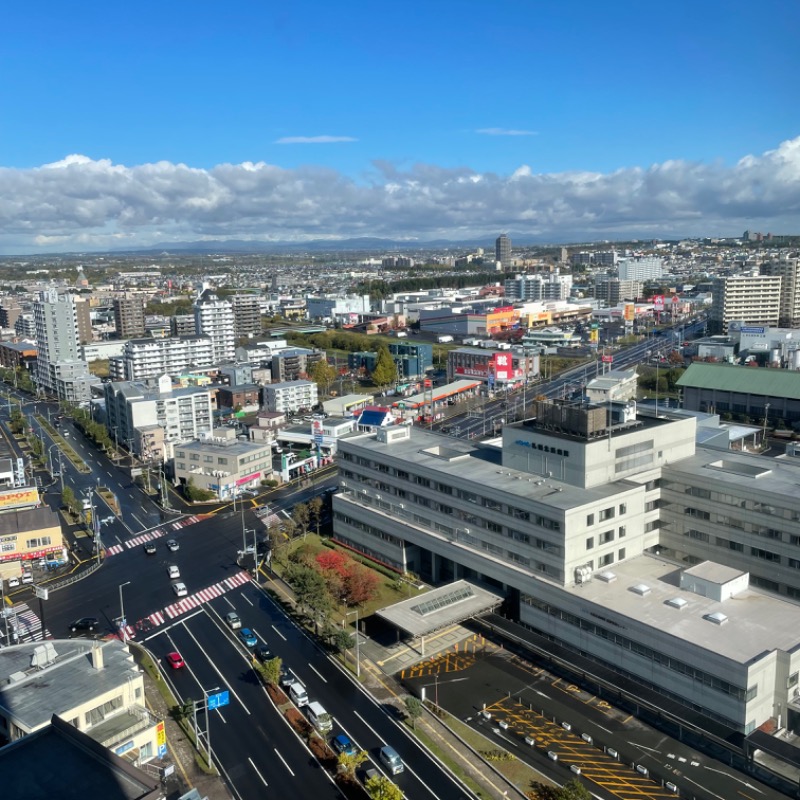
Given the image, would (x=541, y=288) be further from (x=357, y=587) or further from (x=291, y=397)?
(x=357, y=587)

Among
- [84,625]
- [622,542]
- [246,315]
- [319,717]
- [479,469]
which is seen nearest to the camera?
[319,717]

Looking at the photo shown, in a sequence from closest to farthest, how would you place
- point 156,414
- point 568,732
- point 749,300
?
point 568,732 → point 156,414 → point 749,300

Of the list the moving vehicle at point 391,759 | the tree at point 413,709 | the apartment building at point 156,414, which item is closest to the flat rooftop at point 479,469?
the tree at point 413,709

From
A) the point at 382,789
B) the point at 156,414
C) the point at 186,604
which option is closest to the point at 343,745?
the point at 382,789

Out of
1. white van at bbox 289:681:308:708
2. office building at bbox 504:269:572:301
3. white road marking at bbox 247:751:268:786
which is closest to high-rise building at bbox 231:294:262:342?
office building at bbox 504:269:572:301

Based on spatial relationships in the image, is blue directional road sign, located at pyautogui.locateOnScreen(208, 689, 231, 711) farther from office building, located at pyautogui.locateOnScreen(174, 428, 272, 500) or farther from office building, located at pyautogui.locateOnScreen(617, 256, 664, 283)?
office building, located at pyautogui.locateOnScreen(617, 256, 664, 283)

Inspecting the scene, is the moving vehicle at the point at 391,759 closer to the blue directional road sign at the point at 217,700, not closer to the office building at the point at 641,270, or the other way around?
the blue directional road sign at the point at 217,700
